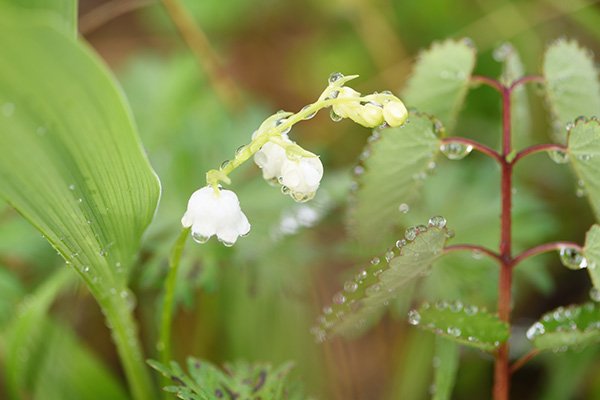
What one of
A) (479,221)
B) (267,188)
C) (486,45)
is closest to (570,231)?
(479,221)

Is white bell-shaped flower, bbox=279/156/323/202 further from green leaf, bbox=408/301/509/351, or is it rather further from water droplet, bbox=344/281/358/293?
green leaf, bbox=408/301/509/351

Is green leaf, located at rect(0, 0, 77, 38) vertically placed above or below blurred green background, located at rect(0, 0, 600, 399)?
below

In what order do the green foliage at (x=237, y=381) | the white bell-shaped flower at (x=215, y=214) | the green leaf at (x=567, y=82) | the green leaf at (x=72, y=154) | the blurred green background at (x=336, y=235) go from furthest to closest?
the blurred green background at (x=336, y=235)
the green leaf at (x=567, y=82)
the green foliage at (x=237, y=381)
the white bell-shaped flower at (x=215, y=214)
the green leaf at (x=72, y=154)

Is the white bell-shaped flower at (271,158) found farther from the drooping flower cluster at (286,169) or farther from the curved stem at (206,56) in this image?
the curved stem at (206,56)

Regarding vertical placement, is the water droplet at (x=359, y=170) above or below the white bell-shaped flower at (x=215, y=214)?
above

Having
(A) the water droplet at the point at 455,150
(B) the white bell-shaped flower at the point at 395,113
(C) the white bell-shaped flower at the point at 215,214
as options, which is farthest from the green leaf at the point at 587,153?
(C) the white bell-shaped flower at the point at 215,214

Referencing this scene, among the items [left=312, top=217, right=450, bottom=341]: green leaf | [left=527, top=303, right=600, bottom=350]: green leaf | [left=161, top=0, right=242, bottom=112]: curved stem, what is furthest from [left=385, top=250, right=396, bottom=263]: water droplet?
[left=161, top=0, right=242, bottom=112]: curved stem
